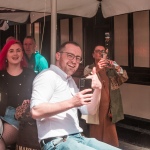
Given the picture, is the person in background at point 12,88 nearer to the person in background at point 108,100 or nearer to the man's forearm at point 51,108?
the man's forearm at point 51,108

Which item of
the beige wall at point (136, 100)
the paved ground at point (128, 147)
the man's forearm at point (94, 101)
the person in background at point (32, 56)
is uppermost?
the person in background at point (32, 56)

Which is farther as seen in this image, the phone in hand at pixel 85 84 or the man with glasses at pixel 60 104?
the phone in hand at pixel 85 84

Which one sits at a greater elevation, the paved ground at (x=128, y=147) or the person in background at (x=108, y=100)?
the person in background at (x=108, y=100)

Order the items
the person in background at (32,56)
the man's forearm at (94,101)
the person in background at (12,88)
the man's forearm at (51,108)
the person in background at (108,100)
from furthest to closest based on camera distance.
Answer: the person in background at (108,100), the person in background at (32,56), the person in background at (12,88), the man's forearm at (94,101), the man's forearm at (51,108)

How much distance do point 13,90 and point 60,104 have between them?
4.45 ft

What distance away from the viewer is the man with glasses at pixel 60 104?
2830mm

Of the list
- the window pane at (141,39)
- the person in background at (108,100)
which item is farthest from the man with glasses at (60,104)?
the window pane at (141,39)

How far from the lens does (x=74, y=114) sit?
10.6 ft

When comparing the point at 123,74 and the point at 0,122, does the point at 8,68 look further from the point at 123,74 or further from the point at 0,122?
the point at 123,74

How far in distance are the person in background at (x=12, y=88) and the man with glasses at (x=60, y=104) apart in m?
0.88

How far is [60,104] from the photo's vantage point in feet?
9.25

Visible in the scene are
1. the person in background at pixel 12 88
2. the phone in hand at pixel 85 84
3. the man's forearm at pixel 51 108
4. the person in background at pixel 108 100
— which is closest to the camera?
the man's forearm at pixel 51 108

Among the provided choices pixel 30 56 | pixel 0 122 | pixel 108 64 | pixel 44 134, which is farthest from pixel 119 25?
pixel 44 134

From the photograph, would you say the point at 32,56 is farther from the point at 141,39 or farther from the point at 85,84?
the point at 85,84
